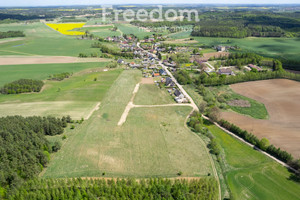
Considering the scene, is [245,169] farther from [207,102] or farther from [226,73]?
[226,73]

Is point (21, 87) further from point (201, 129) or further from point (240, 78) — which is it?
point (240, 78)

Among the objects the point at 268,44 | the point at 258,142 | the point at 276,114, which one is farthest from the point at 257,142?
the point at 268,44

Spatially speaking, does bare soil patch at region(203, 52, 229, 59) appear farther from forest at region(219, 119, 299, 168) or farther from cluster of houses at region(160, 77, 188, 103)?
forest at region(219, 119, 299, 168)


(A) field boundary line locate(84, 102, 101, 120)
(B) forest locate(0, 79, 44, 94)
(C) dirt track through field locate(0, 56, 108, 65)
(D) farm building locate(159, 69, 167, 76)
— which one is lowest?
(A) field boundary line locate(84, 102, 101, 120)

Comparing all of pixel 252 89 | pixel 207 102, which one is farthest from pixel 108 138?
pixel 252 89

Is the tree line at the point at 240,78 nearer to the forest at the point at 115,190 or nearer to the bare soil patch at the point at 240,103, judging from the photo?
the bare soil patch at the point at 240,103

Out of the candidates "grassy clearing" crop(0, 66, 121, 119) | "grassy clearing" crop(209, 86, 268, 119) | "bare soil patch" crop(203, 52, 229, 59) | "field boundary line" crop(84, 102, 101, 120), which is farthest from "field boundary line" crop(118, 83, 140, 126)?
"bare soil patch" crop(203, 52, 229, 59)
